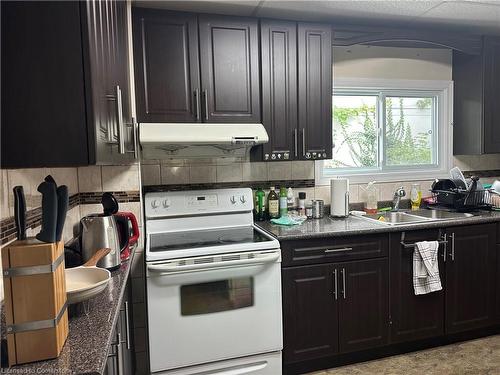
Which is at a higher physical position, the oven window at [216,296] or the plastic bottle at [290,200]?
the plastic bottle at [290,200]

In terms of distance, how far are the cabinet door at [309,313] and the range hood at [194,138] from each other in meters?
0.83

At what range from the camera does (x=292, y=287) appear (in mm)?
2096

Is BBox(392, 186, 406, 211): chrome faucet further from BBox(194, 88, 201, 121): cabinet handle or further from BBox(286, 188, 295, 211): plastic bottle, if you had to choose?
BBox(194, 88, 201, 121): cabinet handle

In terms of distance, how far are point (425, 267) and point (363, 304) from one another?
1.56 ft

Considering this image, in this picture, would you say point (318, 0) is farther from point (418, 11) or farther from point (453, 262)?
point (453, 262)

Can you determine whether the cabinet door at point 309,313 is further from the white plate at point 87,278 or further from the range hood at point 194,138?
the white plate at point 87,278

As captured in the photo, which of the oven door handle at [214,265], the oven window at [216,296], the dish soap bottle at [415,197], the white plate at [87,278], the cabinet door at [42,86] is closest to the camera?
the cabinet door at [42,86]

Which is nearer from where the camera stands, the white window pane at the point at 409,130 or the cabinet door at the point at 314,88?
the cabinet door at the point at 314,88

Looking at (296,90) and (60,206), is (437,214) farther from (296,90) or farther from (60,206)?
(60,206)

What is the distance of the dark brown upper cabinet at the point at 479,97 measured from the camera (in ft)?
9.27

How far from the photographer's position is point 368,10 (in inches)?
91.6

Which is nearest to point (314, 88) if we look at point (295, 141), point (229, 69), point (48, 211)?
point (295, 141)

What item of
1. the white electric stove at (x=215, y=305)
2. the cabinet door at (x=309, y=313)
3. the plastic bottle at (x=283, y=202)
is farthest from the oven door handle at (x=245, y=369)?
the plastic bottle at (x=283, y=202)

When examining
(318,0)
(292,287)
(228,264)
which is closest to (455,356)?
(292,287)
